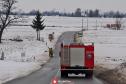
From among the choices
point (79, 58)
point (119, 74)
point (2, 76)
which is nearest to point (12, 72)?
point (2, 76)

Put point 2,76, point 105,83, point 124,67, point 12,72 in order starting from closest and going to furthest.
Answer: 1. point 105,83
2. point 2,76
3. point 12,72
4. point 124,67

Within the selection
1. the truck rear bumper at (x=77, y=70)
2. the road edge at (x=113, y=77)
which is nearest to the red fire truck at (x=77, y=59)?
the truck rear bumper at (x=77, y=70)

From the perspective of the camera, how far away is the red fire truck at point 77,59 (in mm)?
31828

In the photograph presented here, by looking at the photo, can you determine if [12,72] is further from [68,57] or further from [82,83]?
[82,83]

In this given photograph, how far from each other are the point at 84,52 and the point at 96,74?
2.88 metres

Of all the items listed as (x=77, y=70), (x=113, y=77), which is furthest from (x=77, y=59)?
(x=113, y=77)

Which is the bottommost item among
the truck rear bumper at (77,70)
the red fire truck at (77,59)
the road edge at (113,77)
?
the road edge at (113,77)

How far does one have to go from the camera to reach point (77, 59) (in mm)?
32062

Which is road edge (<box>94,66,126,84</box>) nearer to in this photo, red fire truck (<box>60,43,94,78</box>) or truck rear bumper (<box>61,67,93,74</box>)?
truck rear bumper (<box>61,67,93,74</box>)

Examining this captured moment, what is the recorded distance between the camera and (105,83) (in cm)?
2741

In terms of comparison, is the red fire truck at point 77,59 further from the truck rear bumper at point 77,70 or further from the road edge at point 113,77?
the road edge at point 113,77

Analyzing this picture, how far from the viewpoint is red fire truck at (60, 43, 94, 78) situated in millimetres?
31828

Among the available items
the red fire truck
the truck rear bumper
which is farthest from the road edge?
the red fire truck

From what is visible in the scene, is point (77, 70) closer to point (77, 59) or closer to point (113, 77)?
point (77, 59)
